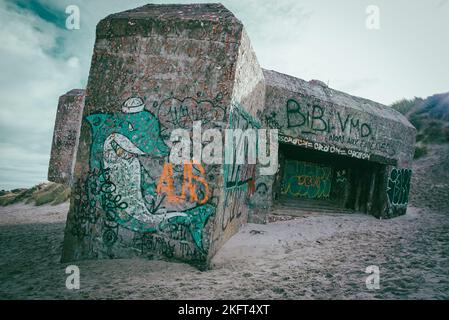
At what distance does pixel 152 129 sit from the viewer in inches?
161

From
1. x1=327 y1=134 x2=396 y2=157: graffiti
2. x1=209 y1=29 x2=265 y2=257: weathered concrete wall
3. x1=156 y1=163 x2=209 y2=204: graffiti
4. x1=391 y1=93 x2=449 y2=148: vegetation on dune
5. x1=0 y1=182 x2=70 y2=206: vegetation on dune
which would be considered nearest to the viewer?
x1=156 y1=163 x2=209 y2=204: graffiti

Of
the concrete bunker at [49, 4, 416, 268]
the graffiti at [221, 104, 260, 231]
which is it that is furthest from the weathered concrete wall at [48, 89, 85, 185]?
the graffiti at [221, 104, 260, 231]

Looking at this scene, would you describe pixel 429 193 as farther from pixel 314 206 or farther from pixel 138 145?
pixel 138 145

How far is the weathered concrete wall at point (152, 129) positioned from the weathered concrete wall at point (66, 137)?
8.79 metres

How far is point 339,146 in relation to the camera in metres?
7.30

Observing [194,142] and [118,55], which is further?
[118,55]

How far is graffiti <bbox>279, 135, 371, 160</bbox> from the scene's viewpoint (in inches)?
267

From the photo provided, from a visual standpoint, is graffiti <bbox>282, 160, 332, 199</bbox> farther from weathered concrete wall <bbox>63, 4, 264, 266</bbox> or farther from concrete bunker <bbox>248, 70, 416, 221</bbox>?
weathered concrete wall <bbox>63, 4, 264, 266</bbox>

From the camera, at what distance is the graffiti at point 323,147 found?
6790 millimetres

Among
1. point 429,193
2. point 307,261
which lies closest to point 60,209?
point 307,261

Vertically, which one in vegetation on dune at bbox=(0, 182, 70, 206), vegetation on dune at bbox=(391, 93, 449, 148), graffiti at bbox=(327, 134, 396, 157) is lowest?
vegetation on dune at bbox=(0, 182, 70, 206)

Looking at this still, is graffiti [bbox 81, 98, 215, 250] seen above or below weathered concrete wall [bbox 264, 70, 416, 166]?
below

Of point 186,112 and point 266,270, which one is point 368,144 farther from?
point 186,112

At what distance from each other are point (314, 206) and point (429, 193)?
6472 mm
